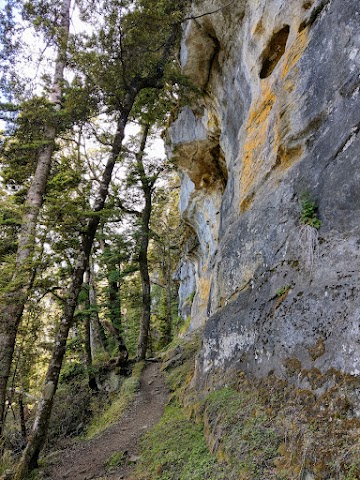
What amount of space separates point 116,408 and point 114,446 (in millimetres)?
2911

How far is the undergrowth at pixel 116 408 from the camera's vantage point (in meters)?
9.26

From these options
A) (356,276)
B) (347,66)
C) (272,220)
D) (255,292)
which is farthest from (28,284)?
(347,66)

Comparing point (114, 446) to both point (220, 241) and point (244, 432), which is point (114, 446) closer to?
point (244, 432)

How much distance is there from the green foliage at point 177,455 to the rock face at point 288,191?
3.59ft

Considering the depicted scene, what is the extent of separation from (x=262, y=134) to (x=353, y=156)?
364 centimetres

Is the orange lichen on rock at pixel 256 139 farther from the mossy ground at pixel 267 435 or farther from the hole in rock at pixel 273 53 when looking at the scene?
the mossy ground at pixel 267 435

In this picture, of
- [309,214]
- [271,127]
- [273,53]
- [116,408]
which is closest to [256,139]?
[271,127]

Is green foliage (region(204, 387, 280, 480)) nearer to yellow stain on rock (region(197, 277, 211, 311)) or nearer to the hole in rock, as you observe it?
the hole in rock

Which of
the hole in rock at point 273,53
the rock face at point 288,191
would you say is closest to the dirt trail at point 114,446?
the rock face at point 288,191

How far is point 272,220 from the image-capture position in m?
6.17

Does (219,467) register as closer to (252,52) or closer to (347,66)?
(347,66)

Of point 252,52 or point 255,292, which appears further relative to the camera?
point 252,52

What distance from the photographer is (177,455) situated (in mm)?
5168

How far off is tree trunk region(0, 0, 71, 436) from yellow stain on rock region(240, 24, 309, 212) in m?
5.15
